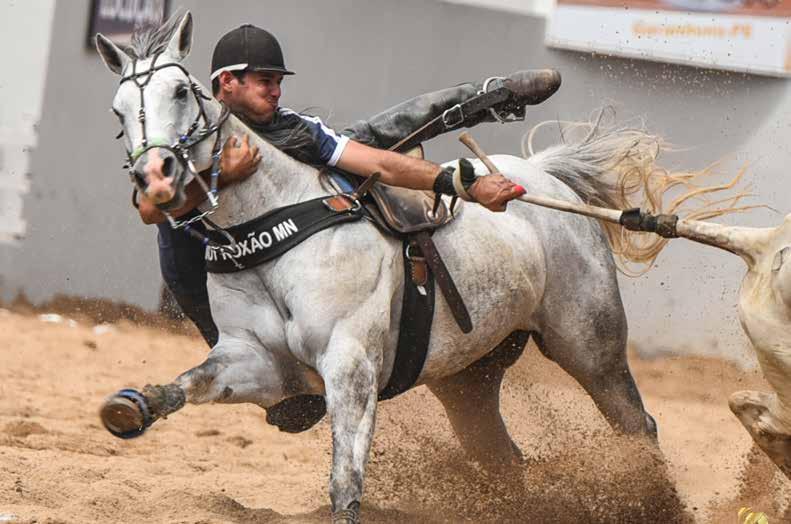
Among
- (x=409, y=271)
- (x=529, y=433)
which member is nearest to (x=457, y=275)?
(x=409, y=271)

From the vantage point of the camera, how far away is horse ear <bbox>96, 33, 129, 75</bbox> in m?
3.95

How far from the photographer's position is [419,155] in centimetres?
476

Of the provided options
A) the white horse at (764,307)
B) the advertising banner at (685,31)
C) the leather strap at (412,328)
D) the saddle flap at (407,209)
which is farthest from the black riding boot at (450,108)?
the advertising banner at (685,31)

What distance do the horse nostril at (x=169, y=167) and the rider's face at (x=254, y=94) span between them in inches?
26.8

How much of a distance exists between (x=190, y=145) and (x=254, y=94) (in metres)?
0.54

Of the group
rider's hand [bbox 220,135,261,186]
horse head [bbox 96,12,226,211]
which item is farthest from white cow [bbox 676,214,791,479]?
horse head [bbox 96,12,226,211]

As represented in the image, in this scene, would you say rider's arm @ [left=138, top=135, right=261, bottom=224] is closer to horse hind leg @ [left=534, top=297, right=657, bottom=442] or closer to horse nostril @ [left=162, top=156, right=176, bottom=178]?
horse nostril @ [left=162, top=156, right=176, bottom=178]

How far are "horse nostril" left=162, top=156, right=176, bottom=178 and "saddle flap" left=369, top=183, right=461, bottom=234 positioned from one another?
35.0 inches

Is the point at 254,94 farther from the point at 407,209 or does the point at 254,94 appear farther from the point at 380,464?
the point at 380,464

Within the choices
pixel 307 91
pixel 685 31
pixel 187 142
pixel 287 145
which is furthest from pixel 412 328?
pixel 307 91

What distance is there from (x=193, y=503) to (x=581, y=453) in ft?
5.41

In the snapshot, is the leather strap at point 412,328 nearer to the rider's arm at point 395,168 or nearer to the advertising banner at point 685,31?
the rider's arm at point 395,168

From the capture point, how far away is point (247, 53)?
14.1 ft

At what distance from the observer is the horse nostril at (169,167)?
372cm
